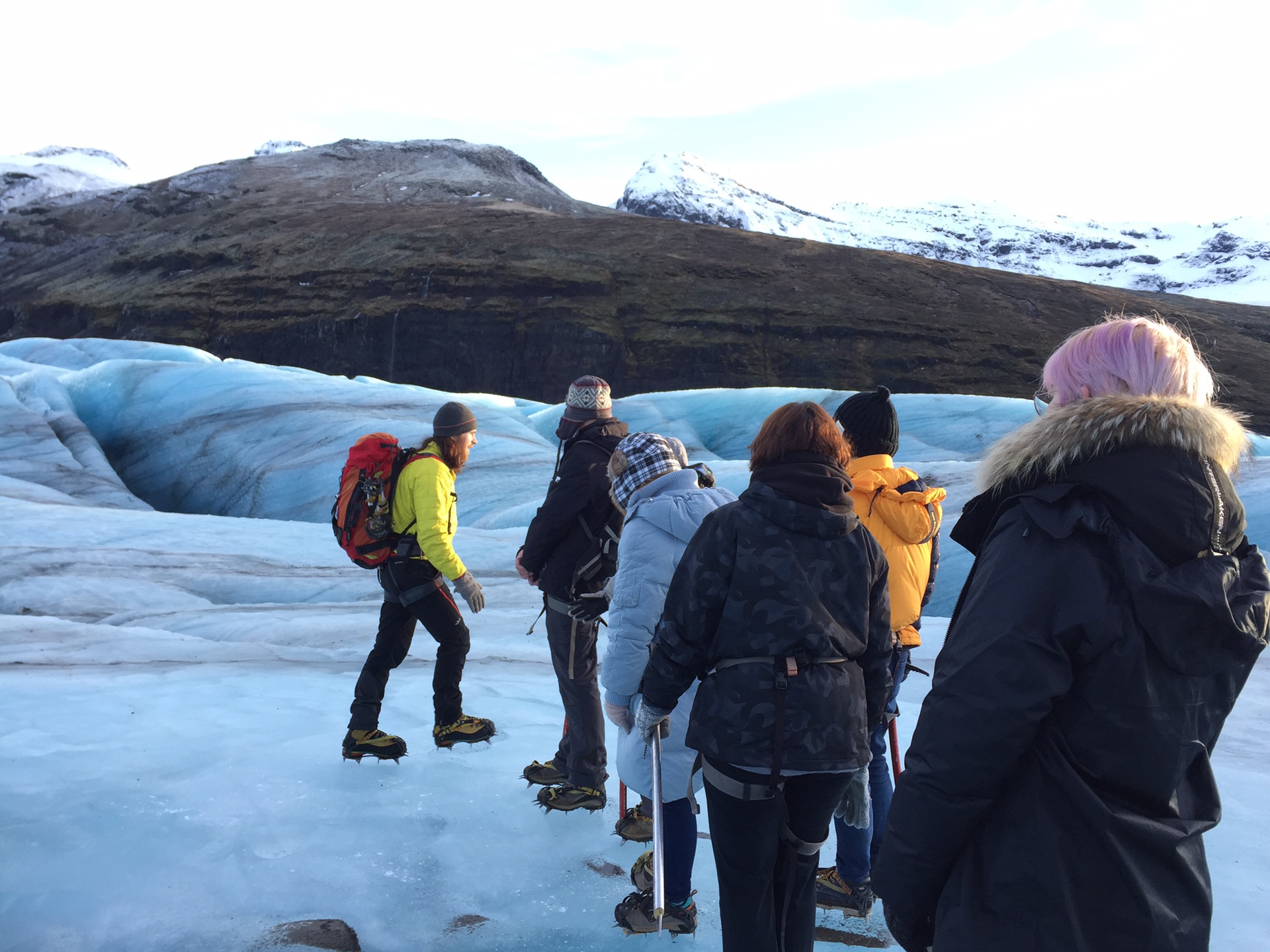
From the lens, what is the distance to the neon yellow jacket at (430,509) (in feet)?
11.3

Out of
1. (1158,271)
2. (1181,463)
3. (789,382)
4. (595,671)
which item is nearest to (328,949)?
(595,671)

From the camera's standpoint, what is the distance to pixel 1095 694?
4.41ft

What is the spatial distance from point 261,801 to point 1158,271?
153 metres

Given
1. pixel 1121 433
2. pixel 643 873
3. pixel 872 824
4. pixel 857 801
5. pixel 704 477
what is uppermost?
pixel 1121 433

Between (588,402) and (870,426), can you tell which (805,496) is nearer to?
(870,426)

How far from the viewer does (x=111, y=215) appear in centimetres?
4400

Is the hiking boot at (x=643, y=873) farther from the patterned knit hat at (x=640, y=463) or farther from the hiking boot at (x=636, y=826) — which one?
the patterned knit hat at (x=640, y=463)

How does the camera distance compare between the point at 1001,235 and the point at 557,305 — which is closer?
the point at 557,305

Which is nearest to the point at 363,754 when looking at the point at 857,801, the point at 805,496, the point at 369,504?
the point at 369,504

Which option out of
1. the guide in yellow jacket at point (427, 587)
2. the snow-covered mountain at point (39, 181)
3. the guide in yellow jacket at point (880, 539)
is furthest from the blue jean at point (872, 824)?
the snow-covered mountain at point (39, 181)

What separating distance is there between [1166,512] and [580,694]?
92.7 inches

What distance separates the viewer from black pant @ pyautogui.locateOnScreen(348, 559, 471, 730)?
3.63m

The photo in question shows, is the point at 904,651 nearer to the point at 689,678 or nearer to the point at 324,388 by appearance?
the point at 689,678

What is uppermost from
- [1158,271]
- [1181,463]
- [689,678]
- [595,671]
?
[1158,271]
